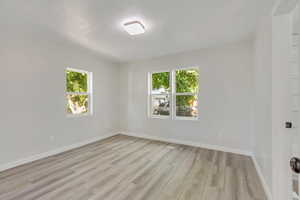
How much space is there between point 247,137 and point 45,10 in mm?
4422

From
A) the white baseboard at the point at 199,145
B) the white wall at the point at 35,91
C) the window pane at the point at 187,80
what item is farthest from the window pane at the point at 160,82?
the white wall at the point at 35,91

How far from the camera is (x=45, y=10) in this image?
6.86 ft

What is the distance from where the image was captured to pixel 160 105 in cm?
446

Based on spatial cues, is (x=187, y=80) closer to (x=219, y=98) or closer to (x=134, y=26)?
(x=219, y=98)

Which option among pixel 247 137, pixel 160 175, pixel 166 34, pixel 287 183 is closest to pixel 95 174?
pixel 160 175

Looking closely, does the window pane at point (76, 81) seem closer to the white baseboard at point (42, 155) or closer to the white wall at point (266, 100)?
the white baseboard at point (42, 155)

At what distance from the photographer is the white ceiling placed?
195 centimetres

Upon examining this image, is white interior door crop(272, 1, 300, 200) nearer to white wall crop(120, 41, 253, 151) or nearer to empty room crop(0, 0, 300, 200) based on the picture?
empty room crop(0, 0, 300, 200)

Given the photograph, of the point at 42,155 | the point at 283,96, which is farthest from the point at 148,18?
the point at 42,155

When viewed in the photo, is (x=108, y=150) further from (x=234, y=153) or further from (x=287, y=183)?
(x=287, y=183)

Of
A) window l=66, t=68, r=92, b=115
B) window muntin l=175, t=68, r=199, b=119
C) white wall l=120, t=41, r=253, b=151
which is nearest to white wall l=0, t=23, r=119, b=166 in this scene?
window l=66, t=68, r=92, b=115

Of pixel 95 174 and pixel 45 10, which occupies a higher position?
pixel 45 10

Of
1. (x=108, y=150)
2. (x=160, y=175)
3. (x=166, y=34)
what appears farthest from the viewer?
(x=108, y=150)

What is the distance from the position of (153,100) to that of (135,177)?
2639 millimetres
